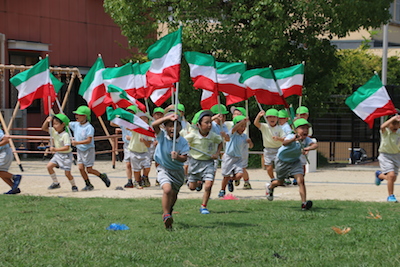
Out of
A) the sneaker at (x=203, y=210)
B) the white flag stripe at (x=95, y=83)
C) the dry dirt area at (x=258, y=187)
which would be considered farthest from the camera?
the white flag stripe at (x=95, y=83)

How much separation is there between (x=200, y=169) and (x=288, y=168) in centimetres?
139

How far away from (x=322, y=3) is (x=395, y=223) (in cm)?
1119

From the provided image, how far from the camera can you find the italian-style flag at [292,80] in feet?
40.2

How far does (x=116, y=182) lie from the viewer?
1555cm

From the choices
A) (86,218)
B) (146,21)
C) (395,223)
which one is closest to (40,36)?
(146,21)

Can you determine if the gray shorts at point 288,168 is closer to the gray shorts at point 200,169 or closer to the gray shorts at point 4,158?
the gray shorts at point 200,169

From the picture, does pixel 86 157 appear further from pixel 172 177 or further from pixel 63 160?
pixel 172 177

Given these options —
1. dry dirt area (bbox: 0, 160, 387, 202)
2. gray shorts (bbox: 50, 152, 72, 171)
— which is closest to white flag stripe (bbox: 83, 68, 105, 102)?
gray shorts (bbox: 50, 152, 72, 171)

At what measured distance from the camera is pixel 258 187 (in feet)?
47.9

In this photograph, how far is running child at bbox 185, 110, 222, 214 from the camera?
9961 millimetres

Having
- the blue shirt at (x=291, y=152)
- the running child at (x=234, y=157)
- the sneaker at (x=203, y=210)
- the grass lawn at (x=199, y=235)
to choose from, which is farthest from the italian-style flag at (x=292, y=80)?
the sneaker at (x=203, y=210)

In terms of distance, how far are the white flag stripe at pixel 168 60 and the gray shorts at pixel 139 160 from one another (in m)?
4.74

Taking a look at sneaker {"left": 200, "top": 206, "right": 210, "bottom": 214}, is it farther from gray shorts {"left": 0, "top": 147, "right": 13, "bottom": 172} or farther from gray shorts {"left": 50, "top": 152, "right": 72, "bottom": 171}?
gray shorts {"left": 50, "top": 152, "right": 72, "bottom": 171}

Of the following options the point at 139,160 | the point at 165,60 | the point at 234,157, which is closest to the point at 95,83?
the point at 139,160
